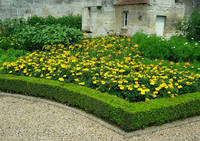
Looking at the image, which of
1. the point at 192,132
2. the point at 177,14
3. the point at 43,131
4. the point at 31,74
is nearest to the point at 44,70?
the point at 31,74

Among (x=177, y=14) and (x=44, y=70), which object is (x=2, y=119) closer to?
(x=44, y=70)

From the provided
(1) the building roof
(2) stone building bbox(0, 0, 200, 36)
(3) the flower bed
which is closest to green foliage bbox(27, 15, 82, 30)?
(2) stone building bbox(0, 0, 200, 36)

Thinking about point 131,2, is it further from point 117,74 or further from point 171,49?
point 117,74

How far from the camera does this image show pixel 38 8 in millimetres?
18156

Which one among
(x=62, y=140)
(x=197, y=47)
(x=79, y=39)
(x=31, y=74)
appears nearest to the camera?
(x=62, y=140)

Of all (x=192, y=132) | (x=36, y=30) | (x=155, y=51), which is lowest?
(x=192, y=132)

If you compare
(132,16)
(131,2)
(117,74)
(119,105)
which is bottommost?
(119,105)

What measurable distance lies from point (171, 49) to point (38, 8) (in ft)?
41.7

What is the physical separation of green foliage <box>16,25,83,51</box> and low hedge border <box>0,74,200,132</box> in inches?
145

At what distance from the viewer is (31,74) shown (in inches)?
276

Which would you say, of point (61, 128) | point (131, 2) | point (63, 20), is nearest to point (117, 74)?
point (61, 128)

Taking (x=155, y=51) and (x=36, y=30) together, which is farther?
(x=36, y=30)

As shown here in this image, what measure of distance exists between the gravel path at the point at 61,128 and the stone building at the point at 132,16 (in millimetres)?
6429

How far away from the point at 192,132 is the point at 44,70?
173 inches
